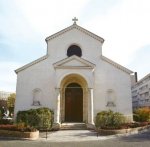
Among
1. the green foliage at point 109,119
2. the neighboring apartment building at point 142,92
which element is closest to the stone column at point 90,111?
the green foliage at point 109,119

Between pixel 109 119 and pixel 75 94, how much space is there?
5.62 meters

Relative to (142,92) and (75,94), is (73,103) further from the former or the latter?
(142,92)

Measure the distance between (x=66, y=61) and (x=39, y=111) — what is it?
19.4ft

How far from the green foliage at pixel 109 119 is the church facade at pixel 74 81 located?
2.58 feet

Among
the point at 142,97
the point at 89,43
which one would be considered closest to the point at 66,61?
the point at 89,43

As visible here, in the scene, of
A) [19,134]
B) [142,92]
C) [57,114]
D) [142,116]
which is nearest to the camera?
[19,134]

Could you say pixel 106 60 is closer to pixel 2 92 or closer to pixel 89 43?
pixel 89 43

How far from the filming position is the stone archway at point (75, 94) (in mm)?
24978

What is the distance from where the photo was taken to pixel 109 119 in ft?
71.9

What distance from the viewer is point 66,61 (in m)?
24.0

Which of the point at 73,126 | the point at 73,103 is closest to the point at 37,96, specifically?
the point at 73,103

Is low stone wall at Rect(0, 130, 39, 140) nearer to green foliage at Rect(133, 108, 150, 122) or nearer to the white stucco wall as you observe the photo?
the white stucco wall

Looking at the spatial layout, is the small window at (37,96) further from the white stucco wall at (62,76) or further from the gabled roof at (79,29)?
the gabled roof at (79,29)

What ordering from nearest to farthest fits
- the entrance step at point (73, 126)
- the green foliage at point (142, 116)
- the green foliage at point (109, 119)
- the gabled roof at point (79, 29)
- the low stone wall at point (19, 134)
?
the low stone wall at point (19, 134), the green foliage at point (109, 119), the entrance step at point (73, 126), the green foliage at point (142, 116), the gabled roof at point (79, 29)
